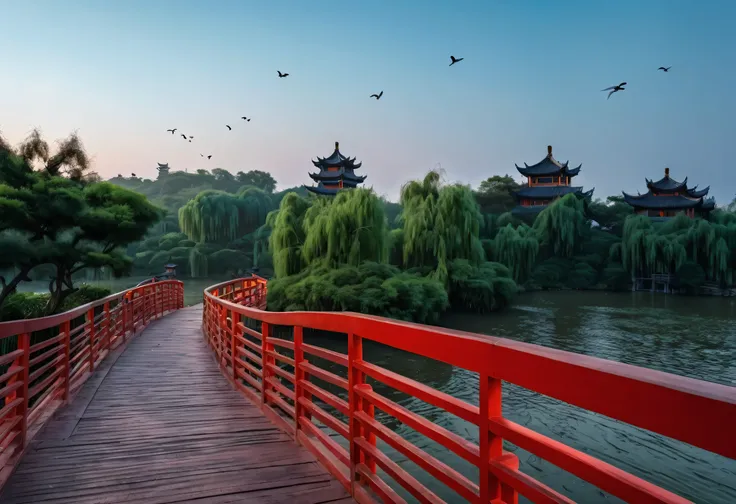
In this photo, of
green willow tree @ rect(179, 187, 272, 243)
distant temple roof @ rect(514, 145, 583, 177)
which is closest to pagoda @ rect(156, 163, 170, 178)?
green willow tree @ rect(179, 187, 272, 243)

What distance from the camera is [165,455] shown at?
2.93m

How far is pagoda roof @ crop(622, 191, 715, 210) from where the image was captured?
113ft

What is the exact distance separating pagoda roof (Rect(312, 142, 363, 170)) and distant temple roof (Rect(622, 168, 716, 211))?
19.5 m

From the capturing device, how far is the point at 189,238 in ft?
119

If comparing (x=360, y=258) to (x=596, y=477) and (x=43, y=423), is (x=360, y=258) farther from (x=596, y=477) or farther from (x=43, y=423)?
(x=596, y=477)

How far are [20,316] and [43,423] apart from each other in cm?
1185

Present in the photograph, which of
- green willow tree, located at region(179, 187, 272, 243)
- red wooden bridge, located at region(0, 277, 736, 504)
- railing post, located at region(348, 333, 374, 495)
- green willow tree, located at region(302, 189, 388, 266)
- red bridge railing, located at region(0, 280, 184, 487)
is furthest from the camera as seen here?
green willow tree, located at region(179, 187, 272, 243)

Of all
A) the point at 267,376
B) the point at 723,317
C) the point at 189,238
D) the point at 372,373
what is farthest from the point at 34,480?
the point at 189,238

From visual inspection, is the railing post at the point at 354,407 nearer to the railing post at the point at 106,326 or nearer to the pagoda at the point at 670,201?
the railing post at the point at 106,326

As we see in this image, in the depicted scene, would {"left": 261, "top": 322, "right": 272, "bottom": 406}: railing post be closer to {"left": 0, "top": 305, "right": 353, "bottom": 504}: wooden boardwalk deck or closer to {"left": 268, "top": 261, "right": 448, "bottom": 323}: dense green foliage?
{"left": 0, "top": 305, "right": 353, "bottom": 504}: wooden boardwalk deck

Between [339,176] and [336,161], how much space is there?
1937 millimetres

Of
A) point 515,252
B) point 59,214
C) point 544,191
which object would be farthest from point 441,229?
point 544,191

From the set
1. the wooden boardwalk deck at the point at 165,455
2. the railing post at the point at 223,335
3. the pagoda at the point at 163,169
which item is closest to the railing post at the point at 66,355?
the wooden boardwalk deck at the point at 165,455

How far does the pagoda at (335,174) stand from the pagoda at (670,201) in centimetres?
1926
